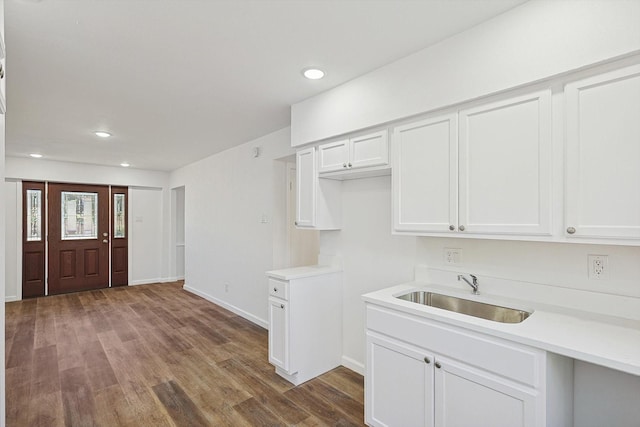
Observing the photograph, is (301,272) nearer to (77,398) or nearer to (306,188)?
(306,188)

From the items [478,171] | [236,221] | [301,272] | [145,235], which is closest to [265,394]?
[301,272]

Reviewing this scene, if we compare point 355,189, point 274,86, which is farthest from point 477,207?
point 274,86

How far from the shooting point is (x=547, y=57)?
1.53 m

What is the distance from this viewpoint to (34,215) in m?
5.64

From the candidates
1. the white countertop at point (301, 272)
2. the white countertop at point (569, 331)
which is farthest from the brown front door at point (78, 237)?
the white countertop at point (569, 331)

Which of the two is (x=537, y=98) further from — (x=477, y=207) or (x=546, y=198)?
(x=477, y=207)

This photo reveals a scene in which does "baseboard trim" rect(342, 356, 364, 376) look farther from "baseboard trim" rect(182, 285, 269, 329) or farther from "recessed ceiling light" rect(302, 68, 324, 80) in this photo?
"recessed ceiling light" rect(302, 68, 324, 80)

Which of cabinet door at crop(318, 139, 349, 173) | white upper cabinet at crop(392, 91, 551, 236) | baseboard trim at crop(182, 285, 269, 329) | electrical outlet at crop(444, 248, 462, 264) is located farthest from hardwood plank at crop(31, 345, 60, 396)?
electrical outlet at crop(444, 248, 462, 264)

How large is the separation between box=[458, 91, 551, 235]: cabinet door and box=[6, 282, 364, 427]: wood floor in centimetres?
163

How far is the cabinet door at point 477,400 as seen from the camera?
4.59ft

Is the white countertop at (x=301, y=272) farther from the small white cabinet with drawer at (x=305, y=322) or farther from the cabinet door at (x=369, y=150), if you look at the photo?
the cabinet door at (x=369, y=150)

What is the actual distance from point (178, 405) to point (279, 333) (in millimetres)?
887

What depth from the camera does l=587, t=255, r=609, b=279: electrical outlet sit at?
161 centimetres

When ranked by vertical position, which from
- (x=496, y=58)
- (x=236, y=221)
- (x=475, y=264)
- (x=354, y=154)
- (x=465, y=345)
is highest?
(x=496, y=58)
